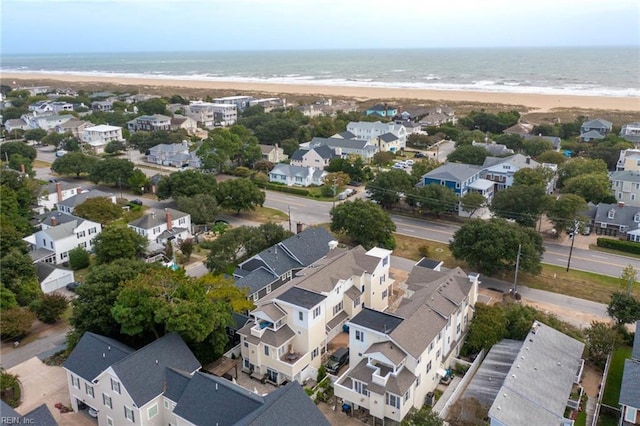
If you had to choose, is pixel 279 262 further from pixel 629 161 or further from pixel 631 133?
pixel 631 133

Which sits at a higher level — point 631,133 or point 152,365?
point 631,133

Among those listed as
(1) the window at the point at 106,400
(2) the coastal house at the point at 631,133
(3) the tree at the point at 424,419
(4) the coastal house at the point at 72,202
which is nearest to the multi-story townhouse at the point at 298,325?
(3) the tree at the point at 424,419

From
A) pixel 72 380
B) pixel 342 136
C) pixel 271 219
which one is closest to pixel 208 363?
pixel 72 380

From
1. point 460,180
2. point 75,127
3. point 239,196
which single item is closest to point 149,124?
point 75,127

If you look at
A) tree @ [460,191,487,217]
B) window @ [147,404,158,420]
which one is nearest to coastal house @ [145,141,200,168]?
tree @ [460,191,487,217]

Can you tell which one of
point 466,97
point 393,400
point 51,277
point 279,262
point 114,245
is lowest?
point 51,277

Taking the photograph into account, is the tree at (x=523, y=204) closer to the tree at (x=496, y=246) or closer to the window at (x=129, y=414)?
the tree at (x=496, y=246)
